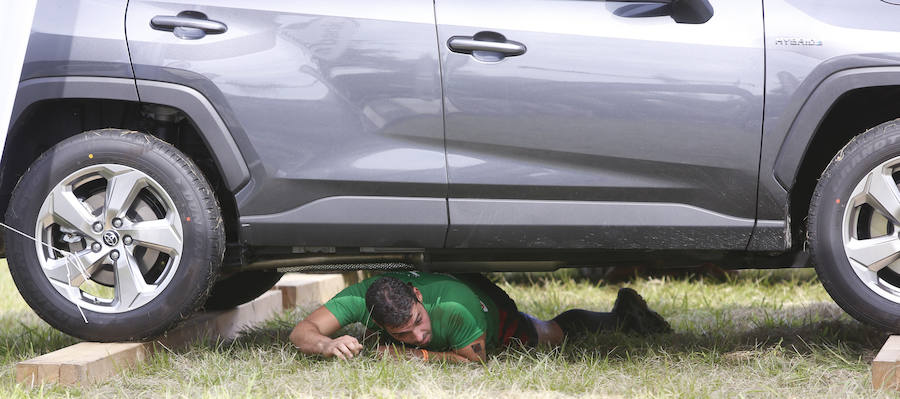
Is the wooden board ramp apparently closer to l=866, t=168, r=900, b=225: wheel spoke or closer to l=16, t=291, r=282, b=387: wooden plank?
l=16, t=291, r=282, b=387: wooden plank

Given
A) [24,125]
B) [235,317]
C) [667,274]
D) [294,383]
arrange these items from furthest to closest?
1. [667,274]
2. [235,317]
3. [24,125]
4. [294,383]

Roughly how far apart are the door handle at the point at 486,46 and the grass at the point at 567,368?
1.09 metres

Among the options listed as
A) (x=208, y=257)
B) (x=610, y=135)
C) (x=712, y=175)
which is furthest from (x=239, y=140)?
(x=712, y=175)

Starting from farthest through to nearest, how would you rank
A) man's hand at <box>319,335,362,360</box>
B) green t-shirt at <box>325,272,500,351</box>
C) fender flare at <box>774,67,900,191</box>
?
green t-shirt at <box>325,272,500,351</box>
man's hand at <box>319,335,362,360</box>
fender flare at <box>774,67,900,191</box>

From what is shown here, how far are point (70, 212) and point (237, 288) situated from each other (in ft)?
3.87

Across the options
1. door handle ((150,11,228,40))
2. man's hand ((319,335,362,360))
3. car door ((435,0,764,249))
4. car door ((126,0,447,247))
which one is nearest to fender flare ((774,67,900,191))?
car door ((435,0,764,249))

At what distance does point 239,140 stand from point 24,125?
843 millimetres

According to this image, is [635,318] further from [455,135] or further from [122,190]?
[122,190]

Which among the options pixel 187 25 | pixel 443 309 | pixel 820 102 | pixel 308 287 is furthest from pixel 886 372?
pixel 308 287

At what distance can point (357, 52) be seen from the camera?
3301 mm

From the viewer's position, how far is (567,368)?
3344 millimetres

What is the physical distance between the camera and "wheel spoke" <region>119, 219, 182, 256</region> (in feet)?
10.9

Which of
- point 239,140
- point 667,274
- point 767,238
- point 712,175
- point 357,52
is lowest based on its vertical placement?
point 667,274

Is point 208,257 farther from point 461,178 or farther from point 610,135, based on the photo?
point 610,135
